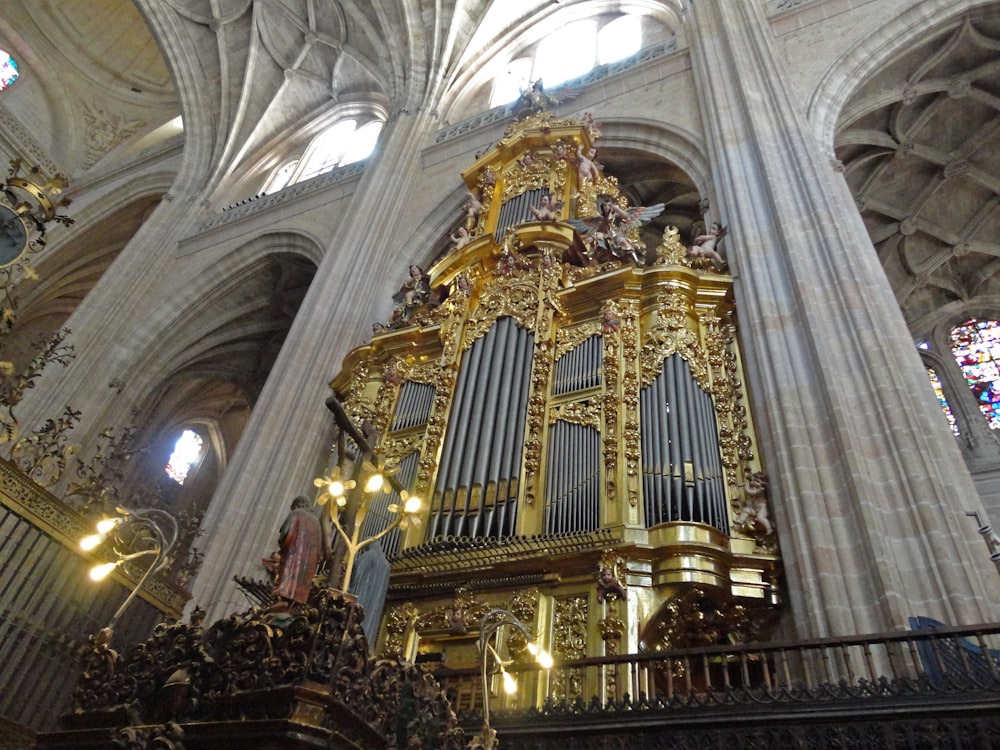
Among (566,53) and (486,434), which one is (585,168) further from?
(566,53)

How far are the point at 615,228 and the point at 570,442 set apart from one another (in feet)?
→ 12.2

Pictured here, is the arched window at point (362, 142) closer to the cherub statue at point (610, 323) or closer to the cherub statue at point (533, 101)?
the cherub statue at point (533, 101)

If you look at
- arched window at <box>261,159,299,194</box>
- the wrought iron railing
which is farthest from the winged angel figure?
arched window at <box>261,159,299,194</box>

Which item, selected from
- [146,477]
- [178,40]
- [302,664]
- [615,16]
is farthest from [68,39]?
[302,664]

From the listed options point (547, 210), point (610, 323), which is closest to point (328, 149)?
point (547, 210)

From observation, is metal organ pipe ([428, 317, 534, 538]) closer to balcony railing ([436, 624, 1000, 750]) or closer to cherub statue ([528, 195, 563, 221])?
cherub statue ([528, 195, 563, 221])

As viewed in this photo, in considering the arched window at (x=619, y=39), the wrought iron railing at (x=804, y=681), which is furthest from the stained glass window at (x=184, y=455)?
the wrought iron railing at (x=804, y=681)

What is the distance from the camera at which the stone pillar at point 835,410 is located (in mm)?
5227

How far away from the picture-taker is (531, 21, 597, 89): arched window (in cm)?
1541

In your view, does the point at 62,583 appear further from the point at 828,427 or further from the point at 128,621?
the point at 828,427

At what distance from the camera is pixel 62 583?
23.0ft

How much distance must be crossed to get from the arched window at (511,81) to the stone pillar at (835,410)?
7612 millimetres

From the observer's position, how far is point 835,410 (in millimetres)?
6258

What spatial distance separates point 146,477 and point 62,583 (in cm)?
1186
